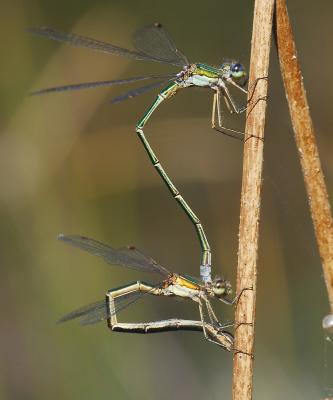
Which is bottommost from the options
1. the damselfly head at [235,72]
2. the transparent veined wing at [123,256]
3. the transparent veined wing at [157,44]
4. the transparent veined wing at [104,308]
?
the transparent veined wing at [104,308]

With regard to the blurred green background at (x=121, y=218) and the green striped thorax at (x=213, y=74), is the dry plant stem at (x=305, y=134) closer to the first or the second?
the green striped thorax at (x=213, y=74)

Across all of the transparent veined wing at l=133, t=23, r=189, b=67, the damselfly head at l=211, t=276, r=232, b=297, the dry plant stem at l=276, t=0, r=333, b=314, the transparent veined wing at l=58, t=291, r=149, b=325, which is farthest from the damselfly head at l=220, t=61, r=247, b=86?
the transparent veined wing at l=58, t=291, r=149, b=325

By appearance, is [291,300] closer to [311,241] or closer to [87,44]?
[311,241]

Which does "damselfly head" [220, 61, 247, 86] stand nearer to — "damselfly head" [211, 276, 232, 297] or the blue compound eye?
the blue compound eye

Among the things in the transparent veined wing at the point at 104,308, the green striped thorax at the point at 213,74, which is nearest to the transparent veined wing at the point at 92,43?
the green striped thorax at the point at 213,74

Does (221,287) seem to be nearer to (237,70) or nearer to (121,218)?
(237,70)

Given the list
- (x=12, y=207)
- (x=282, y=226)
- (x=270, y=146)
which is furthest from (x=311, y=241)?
(x=12, y=207)

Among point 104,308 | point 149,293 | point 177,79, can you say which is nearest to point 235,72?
point 177,79
